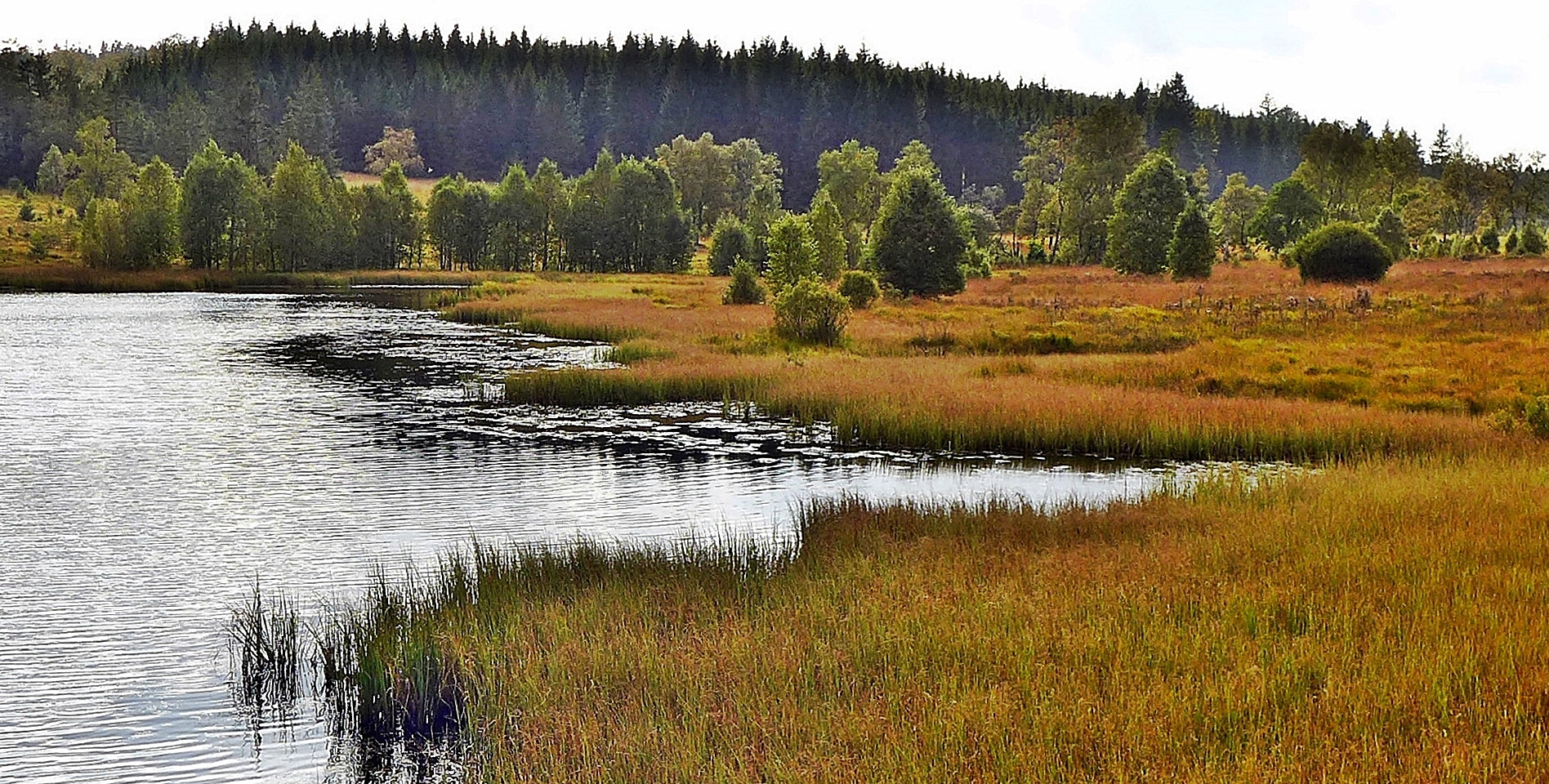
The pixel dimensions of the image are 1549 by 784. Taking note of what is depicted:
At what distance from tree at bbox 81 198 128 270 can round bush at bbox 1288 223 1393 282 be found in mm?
93309

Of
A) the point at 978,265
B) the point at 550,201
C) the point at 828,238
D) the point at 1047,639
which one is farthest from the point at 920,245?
the point at 550,201

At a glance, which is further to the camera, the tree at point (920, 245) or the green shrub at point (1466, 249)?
the green shrub at point (1466, 249)

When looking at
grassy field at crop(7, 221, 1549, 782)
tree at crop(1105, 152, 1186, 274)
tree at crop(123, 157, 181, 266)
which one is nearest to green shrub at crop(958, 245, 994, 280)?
tree at crop(1105, 152, 1186, 274)

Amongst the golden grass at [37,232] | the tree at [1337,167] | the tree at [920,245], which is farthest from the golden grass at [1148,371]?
the golden grass at [37,232]

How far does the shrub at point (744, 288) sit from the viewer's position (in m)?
70.9

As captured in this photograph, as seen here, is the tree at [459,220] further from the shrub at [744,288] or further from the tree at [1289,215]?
the tree at [1289,215]

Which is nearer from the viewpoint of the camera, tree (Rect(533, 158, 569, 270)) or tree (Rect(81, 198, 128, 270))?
tree (Rect(81, 198, 128, 270))

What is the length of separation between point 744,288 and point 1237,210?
83052mm

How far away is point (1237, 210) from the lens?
135 m

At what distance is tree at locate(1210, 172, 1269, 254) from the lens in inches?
4688

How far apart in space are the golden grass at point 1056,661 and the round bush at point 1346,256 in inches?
2217

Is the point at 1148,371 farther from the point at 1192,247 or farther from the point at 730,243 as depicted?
the point at 730,243

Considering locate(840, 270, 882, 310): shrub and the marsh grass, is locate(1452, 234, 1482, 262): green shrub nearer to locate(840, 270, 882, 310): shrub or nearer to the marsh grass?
locate(840, 270, 882, 310): shrub

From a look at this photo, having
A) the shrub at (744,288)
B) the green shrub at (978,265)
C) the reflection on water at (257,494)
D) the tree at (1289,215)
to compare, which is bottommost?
the reflection on water at (257,494)
